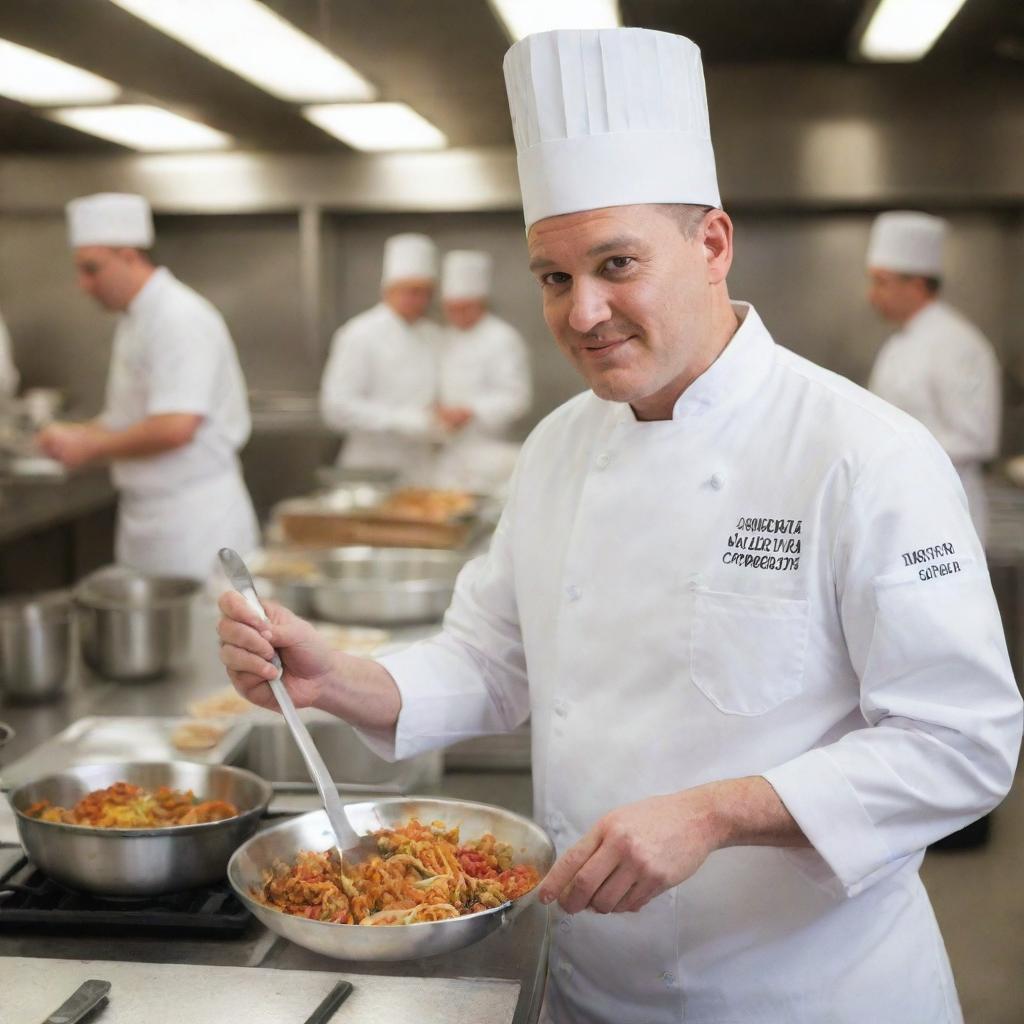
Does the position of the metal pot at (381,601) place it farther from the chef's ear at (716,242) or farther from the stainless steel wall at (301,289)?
the stainless steel wall at (301,289)

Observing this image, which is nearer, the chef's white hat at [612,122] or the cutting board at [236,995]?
the cutting board at [236,995]

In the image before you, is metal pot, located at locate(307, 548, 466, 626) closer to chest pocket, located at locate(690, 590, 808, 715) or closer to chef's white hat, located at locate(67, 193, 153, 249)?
chest pocket, located at locate(690, 590, 808, 715)

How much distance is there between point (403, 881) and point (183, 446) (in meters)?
2.71

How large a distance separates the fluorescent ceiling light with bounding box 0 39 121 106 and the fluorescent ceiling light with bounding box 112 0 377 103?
0.53m

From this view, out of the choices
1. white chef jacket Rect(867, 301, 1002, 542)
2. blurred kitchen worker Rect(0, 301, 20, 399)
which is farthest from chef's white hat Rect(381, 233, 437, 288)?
white chef jacket Rect(867, 301, 1002, 542)

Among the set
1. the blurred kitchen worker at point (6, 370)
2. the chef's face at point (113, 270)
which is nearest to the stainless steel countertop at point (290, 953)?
the chef's face at point (113, 270)

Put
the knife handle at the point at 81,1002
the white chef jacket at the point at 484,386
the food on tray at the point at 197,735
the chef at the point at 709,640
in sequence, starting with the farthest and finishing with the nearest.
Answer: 1. the white chef jacket at the point at 484,386
2. the food on tray at the point at 197,735
3. the chef at the point at 709,640
4. the knife handle at the point at 81,1002

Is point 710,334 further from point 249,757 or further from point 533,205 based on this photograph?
point 249,757

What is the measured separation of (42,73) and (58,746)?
333cm

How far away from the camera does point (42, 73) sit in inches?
170

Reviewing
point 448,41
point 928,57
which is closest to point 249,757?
point 448,41

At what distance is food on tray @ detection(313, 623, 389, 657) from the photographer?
7.70 feet

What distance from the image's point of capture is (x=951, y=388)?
→ 428 centimetres

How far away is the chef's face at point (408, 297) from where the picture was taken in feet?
19.2
